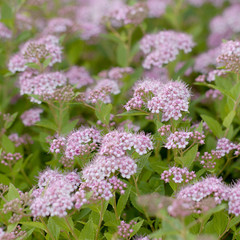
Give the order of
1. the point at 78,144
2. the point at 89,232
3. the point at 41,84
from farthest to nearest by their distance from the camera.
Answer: the point at 41,84, the point at 78,144, the point at 89,232

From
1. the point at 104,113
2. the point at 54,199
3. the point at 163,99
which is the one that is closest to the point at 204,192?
the point at 163,99

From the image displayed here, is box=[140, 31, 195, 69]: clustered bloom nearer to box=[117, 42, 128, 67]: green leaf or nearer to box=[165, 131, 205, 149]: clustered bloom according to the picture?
box=[117, 42, 128, 67]: green leaf

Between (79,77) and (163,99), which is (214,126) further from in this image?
(79,77)

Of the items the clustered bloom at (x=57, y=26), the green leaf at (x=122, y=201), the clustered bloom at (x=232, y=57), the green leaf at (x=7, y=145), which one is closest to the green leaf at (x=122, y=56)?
the clustered bloom at (x=57, y=26)

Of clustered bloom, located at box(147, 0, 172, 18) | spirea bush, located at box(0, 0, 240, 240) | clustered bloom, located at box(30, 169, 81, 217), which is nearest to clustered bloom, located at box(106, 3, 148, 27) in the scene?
spirea bush, located at box(0, 0, 240, 240)

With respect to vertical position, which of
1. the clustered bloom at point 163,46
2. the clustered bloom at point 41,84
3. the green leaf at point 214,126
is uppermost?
the clustered bloom at point 163,46

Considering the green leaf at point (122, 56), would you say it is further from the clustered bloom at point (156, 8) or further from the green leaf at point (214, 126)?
the green leaf at point (214, 126)
